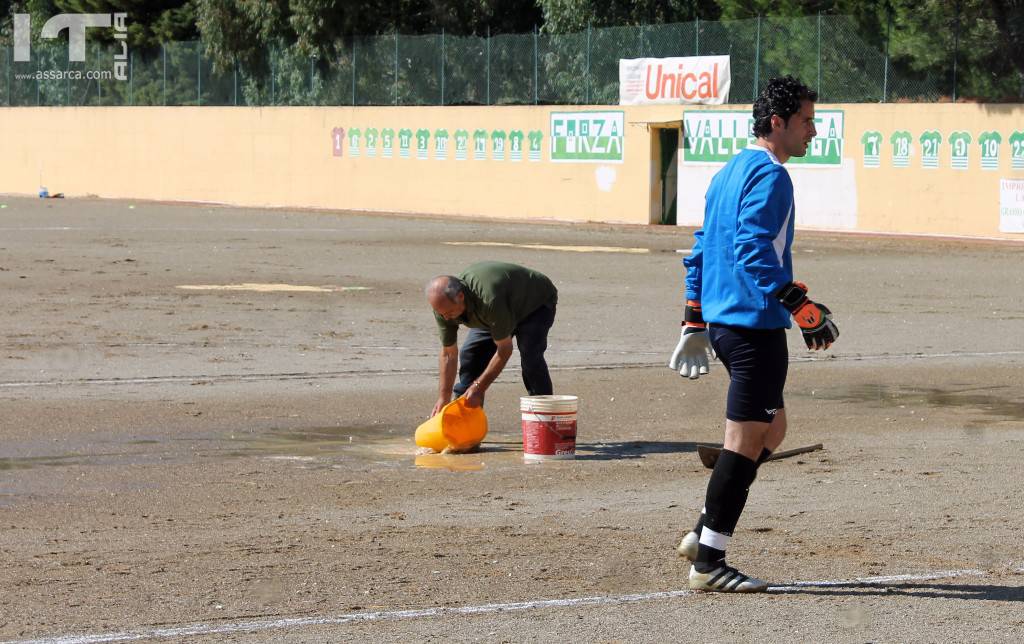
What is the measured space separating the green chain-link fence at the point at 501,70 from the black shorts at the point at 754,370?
2749 cm

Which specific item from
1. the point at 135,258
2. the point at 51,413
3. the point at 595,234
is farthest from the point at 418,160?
the point at 51,413

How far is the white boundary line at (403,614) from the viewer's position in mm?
5684

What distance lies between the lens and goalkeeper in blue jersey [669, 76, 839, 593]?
629cm

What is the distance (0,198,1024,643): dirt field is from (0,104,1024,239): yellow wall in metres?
14.1

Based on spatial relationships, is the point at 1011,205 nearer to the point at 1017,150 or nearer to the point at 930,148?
the point at 1017,150

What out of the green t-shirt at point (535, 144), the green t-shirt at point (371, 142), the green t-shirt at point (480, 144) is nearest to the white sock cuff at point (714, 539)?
the green t-shirt at point (535, 144)

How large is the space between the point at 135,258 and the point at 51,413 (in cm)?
1435

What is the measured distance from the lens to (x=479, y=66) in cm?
4300

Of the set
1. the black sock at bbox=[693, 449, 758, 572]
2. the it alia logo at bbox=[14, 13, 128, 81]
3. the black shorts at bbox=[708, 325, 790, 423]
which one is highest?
the it alia logo at bbox=[14, 13, 128, 81]

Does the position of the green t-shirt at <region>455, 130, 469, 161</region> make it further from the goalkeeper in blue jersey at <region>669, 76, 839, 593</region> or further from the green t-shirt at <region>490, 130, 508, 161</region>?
the goalkeeper in blue jersey at <region>669, 76, 839, 593</region>

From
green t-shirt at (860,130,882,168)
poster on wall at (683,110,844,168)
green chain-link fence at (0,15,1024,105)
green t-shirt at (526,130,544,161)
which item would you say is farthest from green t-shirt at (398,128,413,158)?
green t-shirt at (860,130,882,168)

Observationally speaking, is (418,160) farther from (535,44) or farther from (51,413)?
(51,413)

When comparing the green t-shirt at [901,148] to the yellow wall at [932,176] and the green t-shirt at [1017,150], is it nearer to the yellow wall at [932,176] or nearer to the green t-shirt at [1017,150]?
the yellow wall at [932,176]

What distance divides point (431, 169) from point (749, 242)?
3762cm
